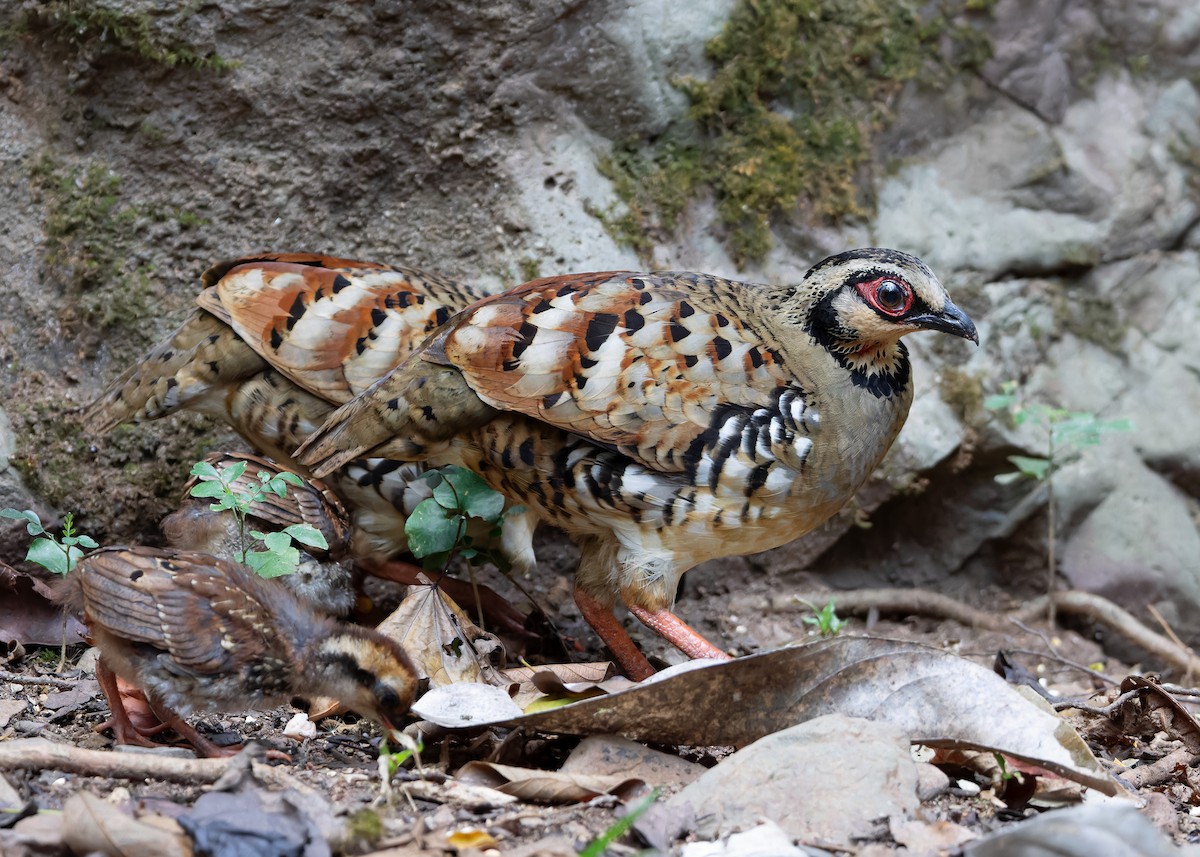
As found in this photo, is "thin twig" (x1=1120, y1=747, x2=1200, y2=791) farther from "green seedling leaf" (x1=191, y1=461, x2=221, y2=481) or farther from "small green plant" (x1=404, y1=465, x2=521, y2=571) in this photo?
"green seedling leaf" (x1=191, y1=461, x2=221, y2=481)

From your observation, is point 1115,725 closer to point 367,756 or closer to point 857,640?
point 857,640

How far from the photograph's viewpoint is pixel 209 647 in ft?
11.9

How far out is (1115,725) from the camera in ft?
14.4

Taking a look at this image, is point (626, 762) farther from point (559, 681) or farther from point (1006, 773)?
point (1006, 773)

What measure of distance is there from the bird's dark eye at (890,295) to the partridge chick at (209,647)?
211cm

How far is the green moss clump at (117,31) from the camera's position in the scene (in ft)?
17.5

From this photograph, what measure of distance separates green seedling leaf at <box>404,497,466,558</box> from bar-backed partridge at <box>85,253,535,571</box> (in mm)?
347

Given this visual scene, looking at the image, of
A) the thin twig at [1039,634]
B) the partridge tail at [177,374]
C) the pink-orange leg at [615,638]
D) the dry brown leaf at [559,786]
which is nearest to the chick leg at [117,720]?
the dry brown leaf at [559,786]

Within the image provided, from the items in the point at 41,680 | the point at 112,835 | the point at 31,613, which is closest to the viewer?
the point at 112,835

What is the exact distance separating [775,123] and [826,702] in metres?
3.51

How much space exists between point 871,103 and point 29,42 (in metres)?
4.15

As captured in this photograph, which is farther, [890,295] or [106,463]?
[106,463]

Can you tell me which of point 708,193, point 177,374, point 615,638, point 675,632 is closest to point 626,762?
point 675,632

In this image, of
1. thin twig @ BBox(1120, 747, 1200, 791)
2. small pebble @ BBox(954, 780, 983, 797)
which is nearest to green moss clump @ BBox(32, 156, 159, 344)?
small pebble @ BBox(954, 780, 983, 797)
